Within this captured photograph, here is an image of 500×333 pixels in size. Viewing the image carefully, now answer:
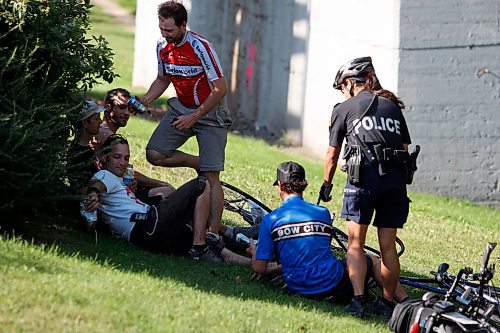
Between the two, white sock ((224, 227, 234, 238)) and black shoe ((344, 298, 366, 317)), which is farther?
white sock ((224, 227, 234, 238))

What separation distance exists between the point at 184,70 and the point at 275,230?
175 cm

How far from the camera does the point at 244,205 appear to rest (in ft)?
31.6

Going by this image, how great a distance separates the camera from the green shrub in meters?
7.09

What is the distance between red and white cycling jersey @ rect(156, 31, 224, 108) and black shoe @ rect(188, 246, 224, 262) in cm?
125

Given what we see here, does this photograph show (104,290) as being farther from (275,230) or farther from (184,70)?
(184,70)

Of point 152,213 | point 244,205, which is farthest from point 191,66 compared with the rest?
point 244,205

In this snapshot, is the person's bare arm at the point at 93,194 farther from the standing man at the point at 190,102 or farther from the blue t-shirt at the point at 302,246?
the blue t-shirt at the point at 302,246

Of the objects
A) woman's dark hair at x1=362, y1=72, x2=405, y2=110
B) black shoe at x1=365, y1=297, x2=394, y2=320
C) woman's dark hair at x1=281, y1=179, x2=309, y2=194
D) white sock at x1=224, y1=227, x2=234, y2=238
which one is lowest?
black shoe at x1=365, y1=297, x2=394, y2=320

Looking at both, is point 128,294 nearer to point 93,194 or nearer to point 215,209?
point 93,194

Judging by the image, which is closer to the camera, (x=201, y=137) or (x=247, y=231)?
(x=201, y=137)

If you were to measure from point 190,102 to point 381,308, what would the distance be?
2374 mm

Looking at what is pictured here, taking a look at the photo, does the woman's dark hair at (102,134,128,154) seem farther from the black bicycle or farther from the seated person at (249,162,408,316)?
the black bicycle

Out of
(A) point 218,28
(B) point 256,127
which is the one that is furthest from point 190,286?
(A) point 218,28

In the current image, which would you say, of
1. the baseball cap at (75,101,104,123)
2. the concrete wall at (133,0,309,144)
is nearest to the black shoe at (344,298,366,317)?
the baseball cap at (75,101,104,123)
